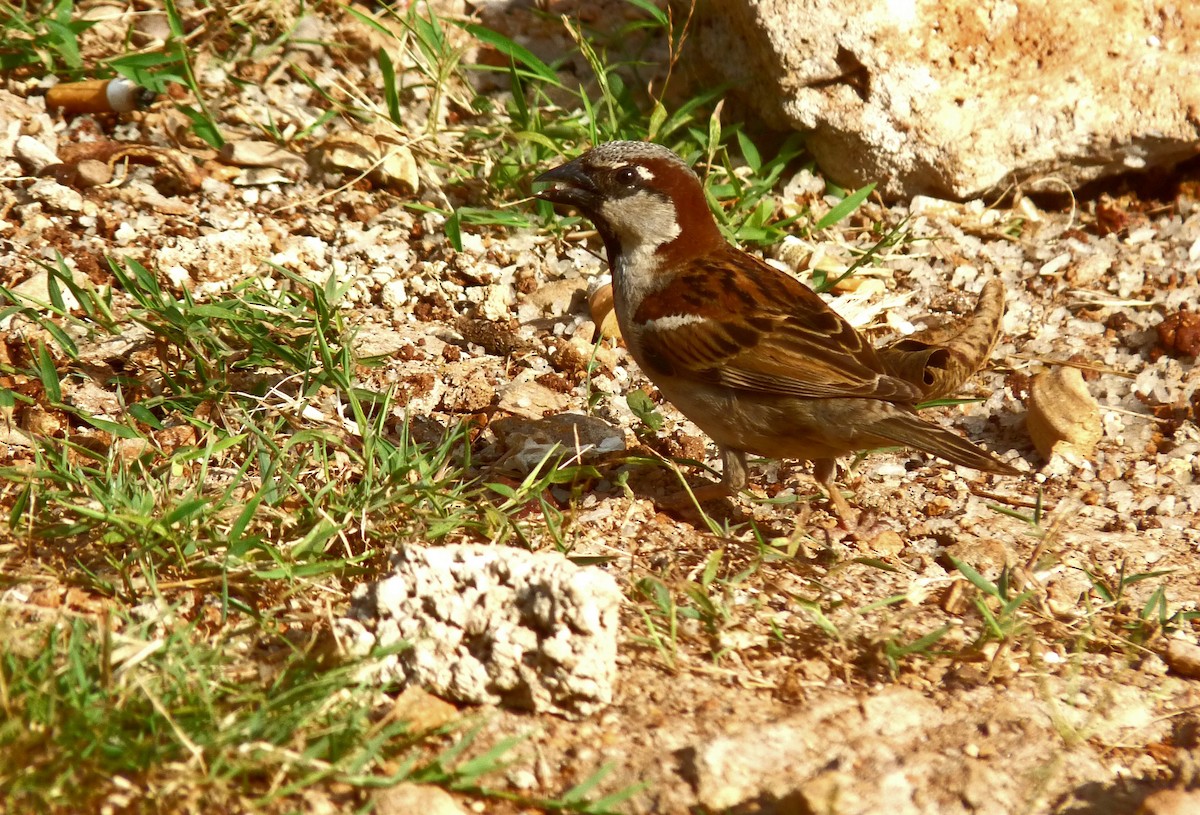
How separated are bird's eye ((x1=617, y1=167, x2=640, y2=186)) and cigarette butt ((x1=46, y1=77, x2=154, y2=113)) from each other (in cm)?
255

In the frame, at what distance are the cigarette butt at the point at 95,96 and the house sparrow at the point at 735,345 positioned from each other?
230 cm

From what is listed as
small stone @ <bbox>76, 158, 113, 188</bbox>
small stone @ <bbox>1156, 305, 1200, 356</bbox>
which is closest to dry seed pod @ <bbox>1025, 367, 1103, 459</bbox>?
small stone @ <bbox>1156, 305, 1200, 356</bbox>

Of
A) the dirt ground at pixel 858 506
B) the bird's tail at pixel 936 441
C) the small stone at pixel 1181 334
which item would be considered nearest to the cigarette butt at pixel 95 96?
the dirt ground at pixel 858 506

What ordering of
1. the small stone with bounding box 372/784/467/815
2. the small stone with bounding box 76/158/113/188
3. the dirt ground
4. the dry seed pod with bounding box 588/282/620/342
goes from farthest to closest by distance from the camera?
1. the small stone with bounding box 76/158/113/188
2. the dry seed pod with bounding box 588/282/620/342
3. the dirt ground
4. the small stone with bounding box 372/784/467/815

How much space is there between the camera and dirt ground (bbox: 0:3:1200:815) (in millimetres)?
3123

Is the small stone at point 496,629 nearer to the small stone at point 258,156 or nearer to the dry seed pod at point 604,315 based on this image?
the dry seed pod at point 604,315

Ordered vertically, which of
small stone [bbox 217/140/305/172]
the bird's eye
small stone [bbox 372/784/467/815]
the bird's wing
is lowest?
small stone [bbox 217/140/305/172]

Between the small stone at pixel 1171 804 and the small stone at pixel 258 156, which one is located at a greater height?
the small stone at pixel 1171 804

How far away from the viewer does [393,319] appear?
5.44 m

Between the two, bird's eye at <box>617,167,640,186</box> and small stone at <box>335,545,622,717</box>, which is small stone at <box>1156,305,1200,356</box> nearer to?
bird's eye at <box>617,167,640,186</box>

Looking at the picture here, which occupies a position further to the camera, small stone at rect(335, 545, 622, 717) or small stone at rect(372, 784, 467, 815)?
small stone at rect(335, 545, 622, 717)

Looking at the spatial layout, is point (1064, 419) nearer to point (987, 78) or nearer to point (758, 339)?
point (758, 339)

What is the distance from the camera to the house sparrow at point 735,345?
4461 mm

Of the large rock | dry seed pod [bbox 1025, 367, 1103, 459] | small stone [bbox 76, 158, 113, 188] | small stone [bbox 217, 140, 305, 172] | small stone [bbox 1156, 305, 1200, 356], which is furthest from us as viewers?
small stone [bbox 217, 140, 305, 172]
